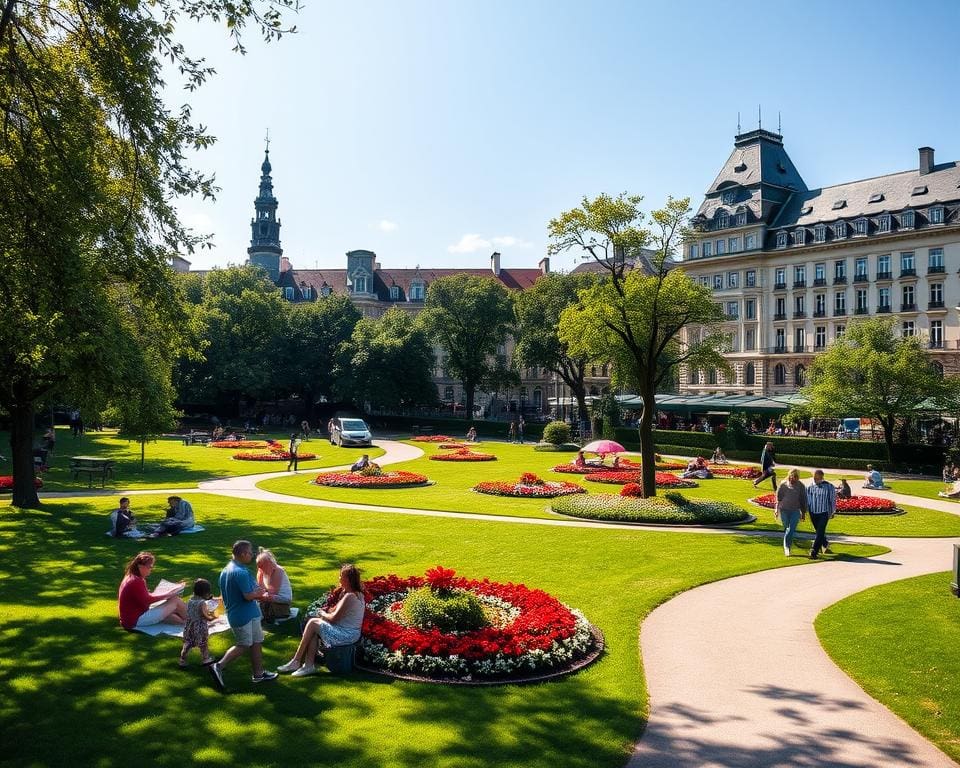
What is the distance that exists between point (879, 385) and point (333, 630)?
122ft

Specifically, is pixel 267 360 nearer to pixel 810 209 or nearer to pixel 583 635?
pixel 810 209

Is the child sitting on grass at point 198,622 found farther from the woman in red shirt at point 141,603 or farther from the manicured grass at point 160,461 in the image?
the manicured grass at point 160,461

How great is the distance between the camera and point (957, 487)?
29.0 meters

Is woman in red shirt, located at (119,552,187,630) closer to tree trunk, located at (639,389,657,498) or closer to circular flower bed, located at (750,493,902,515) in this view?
tree trunk, located at (639,389,657,498)

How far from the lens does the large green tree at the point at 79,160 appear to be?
1366 centimetres

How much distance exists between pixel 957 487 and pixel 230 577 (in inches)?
1154

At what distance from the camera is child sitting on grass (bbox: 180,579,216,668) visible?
31.8 feet

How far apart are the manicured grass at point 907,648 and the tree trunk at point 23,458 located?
22.0 m

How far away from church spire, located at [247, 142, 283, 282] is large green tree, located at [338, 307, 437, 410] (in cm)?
4325

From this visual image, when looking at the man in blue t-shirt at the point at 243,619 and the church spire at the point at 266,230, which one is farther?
the church spire at the point at 266,230


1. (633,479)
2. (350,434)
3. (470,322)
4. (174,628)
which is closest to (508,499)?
(633,479)

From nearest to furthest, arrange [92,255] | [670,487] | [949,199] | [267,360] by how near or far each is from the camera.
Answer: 1. [92,255]
2. [670,487]
3. [949,199]
4. [267,360]

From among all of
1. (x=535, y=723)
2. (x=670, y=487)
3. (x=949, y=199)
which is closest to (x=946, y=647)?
(x=535, y=723)

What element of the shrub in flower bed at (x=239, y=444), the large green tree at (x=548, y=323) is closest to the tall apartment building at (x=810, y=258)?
the large green tree at (x=548, y=323)
